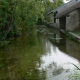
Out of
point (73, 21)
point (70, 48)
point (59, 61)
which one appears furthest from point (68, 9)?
point (59, 61)

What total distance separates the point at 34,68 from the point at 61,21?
2711 centimetres

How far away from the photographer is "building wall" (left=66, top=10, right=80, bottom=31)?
91.5 ft

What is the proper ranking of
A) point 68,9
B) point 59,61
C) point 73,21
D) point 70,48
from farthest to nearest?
1. point 68,9
2. point 73,21
3. point 70,48
4. point 59,61

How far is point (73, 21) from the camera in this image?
28.3 meters

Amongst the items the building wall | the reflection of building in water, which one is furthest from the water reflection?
the building wall

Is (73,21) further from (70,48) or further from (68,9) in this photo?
(70,48)

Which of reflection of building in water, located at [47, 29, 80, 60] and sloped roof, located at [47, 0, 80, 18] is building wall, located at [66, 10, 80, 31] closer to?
sloped roof, located at [47, 0, 80, 18]

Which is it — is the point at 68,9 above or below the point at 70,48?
above

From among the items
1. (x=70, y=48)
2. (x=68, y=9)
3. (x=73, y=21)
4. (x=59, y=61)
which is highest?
(x=68, y=9)

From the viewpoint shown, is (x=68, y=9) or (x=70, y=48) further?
(x=68, y=9)

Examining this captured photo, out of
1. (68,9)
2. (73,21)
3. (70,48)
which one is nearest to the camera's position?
(70,48)

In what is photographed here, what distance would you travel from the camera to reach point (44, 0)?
25.0m

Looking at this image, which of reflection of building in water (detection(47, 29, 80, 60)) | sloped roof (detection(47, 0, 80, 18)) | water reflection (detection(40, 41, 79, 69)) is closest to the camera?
water reflection (detection(40, 41, 79, 69))

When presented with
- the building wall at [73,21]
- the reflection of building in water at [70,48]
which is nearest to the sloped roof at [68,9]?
the building wall at [73,21]
